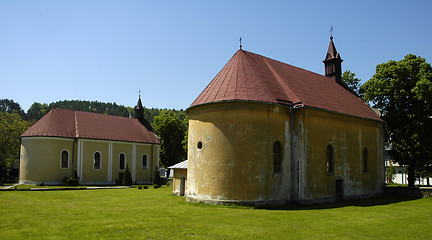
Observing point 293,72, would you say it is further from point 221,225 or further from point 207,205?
point 221,225

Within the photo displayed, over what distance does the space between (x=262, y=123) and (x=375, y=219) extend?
25.2 feet

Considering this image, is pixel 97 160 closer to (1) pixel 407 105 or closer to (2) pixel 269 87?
(2) pixel 269 87

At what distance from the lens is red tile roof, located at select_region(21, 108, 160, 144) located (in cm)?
3756

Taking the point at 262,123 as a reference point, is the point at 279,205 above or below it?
below

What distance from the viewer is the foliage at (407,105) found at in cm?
2869

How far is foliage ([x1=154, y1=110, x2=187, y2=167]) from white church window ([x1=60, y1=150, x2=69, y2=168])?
68.6ft

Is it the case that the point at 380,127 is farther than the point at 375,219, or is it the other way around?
the point at 380,127

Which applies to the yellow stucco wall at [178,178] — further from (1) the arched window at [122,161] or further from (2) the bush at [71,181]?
(1) the arched window at [122,161]

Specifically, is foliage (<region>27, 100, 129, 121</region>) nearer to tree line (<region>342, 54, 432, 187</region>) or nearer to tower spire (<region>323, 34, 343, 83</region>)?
tower spire (<region>323, 34, 343, 83</region>)

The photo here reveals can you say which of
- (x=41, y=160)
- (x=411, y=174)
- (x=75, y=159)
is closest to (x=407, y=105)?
(x=411, y=174)

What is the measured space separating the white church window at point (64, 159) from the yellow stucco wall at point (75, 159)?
Answer: 31 cm

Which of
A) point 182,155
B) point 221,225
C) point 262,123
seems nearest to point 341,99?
point 262,123

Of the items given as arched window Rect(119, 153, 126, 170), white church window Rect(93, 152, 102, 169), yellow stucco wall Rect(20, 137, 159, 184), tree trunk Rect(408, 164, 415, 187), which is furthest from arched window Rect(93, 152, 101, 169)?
tree trunk Rect(408, 164, 415, 187)

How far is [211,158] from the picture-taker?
19.9 metres
